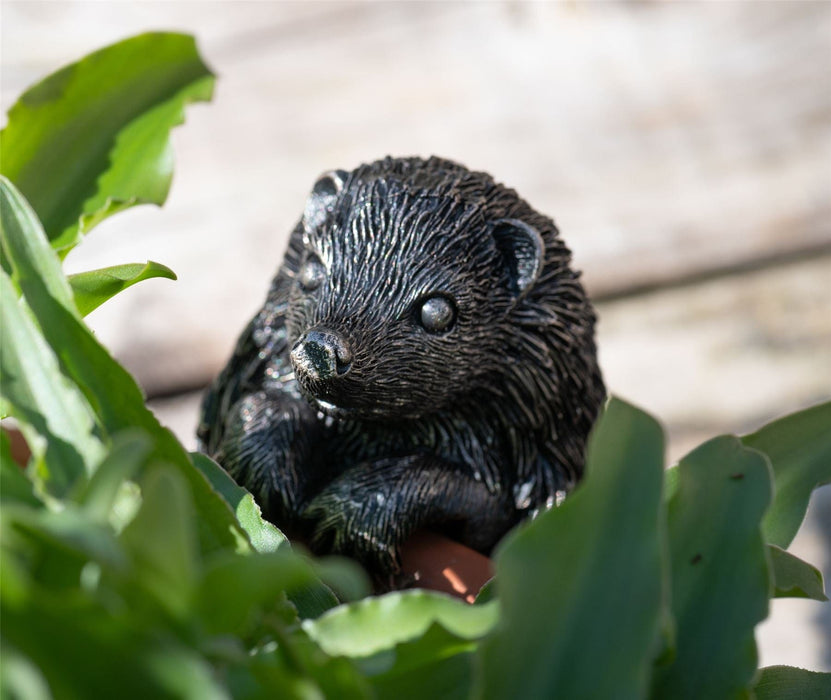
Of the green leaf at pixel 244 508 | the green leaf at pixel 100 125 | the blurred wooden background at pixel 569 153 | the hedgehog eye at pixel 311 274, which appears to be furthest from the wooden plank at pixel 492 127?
the green leaf at pixel 244 508

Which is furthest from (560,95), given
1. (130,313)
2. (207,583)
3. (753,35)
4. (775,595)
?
(207,583)

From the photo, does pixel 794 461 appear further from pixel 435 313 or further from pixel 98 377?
pixel 98 377

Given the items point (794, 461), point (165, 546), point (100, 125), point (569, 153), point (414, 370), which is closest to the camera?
point (165, 546)

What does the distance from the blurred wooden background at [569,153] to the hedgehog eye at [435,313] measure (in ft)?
2.36

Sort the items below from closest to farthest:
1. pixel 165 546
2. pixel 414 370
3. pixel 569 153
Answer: pixel 165 546, pixel 414 370, pixel 569 153

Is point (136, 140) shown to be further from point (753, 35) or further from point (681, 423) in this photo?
point (753, 35)

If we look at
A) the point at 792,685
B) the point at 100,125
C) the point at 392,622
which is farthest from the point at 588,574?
the point at 100,125

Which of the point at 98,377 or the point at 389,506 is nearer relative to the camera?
the point at 98,377

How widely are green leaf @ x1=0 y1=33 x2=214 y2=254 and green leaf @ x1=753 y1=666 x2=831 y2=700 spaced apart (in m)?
0.46

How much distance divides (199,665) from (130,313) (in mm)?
1141

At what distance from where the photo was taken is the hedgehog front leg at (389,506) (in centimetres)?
70

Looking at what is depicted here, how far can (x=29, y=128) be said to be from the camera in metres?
0.77

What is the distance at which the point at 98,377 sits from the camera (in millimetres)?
477

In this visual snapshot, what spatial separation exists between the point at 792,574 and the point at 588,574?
13cm
